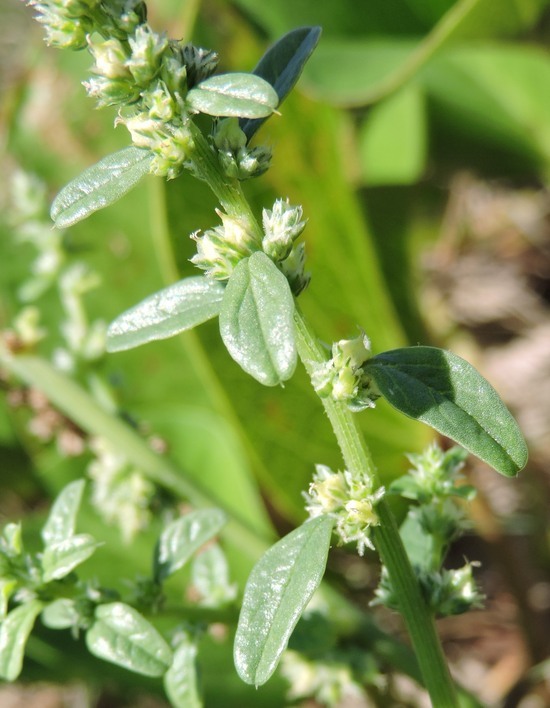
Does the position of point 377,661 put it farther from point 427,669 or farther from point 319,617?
point 427,669

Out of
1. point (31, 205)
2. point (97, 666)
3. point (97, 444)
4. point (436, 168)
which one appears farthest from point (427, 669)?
point (436, 168)

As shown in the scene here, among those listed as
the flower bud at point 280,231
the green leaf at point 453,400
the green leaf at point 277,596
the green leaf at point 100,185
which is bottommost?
the green leaf at point 277,596

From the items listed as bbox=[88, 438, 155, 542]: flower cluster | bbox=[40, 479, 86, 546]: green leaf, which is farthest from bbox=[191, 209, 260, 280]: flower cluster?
bbox=[88, 438, 155, 542]: flower cluster

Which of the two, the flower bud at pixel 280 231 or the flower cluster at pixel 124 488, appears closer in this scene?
the flower bud at pixel 280 231

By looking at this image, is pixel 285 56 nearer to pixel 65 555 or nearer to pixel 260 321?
pixel 260 321

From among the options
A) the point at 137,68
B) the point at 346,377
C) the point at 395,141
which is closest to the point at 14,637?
the point at 346,377

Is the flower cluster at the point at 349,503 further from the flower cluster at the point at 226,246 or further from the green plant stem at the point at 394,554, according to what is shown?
the flower cluster at the point at 226,246

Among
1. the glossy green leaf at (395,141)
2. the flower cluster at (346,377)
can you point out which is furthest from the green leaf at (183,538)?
the glossy green leaf at (395,141)

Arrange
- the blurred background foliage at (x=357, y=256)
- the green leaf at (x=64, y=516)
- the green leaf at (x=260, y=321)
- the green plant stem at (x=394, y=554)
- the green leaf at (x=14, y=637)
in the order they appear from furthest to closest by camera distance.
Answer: the blurred background foliage at (x=357, y=256)
the green leaf at (x=64, y=516)
the green leaf at (x=14, y=637)
the green plant stem at (x=394, y=554)
the green leaf at (x=260, y=321)
